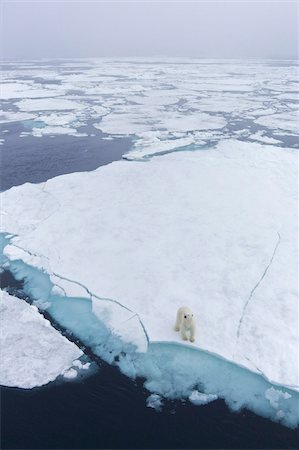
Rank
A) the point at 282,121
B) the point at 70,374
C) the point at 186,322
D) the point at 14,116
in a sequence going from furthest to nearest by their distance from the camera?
1. the point at 14,116
2. the point at 282,121
3. the point at 186,322
4. the point at 70,374

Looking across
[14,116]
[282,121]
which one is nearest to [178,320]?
[282,121]

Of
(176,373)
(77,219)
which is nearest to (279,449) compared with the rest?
(176,373)

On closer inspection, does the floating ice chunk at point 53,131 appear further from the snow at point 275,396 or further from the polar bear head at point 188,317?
the snow at point 275,396

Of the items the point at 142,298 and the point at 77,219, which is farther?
the point at 77,219

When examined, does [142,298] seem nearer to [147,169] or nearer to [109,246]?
[109,246]

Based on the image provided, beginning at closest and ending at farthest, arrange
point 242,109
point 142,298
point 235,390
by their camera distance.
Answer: point 235,390 < point 142,298 < point 242,109

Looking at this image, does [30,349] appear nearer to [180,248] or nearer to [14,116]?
[180,248]

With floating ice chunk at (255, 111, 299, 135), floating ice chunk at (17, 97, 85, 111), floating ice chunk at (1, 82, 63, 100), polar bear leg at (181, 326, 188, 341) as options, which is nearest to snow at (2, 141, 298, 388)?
polar bear leg at (181, 326, 188, 341)
